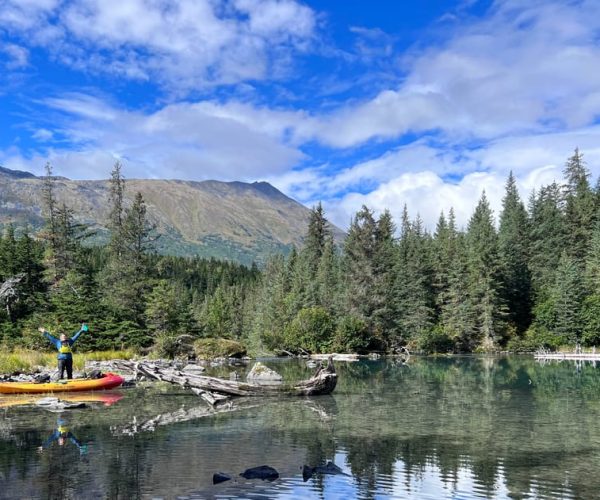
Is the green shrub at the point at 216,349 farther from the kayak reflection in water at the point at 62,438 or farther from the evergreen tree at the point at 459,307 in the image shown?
the kayak reflection in water at the point at 62,438

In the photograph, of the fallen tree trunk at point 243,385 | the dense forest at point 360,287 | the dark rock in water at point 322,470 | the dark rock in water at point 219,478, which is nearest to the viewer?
the dark rock in water at point 219,478

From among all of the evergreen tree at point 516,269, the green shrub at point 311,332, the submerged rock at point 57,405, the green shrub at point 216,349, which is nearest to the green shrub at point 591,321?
the evergreen tree at point 516,269

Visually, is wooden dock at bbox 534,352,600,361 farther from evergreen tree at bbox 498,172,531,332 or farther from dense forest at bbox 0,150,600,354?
evergreen tree at bbox 498,172,531,332

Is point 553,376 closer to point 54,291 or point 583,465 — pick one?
point 583,465

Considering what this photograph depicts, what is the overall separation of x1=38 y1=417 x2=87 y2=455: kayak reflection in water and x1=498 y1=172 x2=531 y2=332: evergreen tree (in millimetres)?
76681

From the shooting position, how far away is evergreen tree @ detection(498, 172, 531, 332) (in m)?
86.4

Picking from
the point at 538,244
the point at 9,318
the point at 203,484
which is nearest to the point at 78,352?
the point at 9,318

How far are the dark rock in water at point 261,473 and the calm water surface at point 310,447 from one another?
233 millimetres

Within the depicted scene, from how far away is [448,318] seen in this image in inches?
3324

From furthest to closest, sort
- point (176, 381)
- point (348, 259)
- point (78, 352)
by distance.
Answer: point (348, 259), point (78, 352), point (176, 381)

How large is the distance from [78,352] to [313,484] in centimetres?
3766

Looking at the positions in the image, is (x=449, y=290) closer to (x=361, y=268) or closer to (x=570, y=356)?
(x=361, y=268)

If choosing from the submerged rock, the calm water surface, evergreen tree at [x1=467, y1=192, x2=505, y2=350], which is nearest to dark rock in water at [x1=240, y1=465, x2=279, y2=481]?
the calm water surface

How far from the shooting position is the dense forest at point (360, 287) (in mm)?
55469
